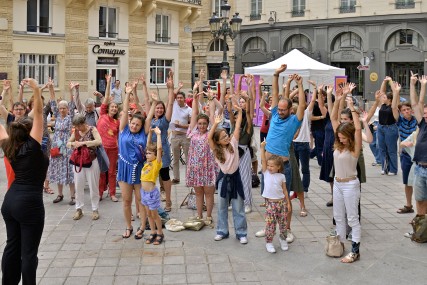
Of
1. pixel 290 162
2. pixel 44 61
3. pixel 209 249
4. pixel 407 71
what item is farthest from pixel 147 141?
pixel 407 71

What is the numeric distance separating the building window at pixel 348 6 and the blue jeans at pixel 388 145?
27.1m

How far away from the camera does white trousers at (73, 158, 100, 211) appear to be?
7555 millimetres

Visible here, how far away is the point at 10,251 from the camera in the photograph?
14.8ft

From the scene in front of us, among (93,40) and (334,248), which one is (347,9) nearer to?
(93,40)

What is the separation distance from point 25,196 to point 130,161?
2.32 meters

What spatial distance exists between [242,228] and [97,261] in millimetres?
1964

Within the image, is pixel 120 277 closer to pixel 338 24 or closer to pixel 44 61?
pixel 44 61

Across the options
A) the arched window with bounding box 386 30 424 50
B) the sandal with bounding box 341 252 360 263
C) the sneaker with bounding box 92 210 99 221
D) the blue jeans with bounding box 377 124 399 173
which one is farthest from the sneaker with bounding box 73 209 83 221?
the arched window with bounding box 386 30 424 50

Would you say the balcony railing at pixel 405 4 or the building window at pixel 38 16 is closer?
the building window at pixel 38 16

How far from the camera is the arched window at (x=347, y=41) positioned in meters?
36.1

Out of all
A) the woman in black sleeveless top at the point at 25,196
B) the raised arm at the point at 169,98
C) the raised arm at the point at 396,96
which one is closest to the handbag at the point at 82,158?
the raised arm at the point at 169,98

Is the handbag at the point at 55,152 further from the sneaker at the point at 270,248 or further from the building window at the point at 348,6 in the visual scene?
the building window at the point at 348,6

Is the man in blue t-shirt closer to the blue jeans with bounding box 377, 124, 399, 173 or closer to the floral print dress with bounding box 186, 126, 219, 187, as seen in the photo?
the floral print dress with bounding box 186, 126, 219, 187

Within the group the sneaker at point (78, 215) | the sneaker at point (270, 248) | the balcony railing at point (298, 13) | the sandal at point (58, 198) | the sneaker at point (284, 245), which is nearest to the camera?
the sneaker at point (270, 248)
